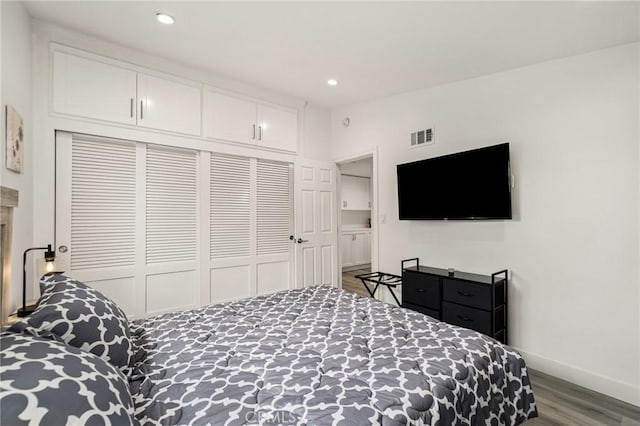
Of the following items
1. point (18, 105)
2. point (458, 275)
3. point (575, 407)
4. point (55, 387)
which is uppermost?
point (18, 105)

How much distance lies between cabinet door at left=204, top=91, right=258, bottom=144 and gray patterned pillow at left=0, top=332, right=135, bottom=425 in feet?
9.26

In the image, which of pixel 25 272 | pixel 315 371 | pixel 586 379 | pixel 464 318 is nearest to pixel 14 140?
pixel 25 272

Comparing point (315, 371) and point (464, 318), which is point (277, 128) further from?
point (315, 371)

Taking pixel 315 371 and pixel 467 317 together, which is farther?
pixel 467 317

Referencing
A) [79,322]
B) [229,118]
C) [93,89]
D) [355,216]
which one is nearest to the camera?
[79,322]

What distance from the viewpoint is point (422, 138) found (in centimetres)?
350

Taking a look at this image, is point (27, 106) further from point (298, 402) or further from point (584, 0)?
point (584, 0)

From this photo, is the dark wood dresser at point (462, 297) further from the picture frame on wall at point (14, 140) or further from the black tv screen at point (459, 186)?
the picture frame on wall at point (14, 140)

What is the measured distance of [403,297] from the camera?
3240 mm

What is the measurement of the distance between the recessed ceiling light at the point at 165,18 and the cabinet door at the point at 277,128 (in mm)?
1454

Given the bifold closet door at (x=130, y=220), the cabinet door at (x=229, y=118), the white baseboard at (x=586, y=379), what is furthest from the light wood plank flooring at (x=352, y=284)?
the cabinet door at (x=229, y=118)

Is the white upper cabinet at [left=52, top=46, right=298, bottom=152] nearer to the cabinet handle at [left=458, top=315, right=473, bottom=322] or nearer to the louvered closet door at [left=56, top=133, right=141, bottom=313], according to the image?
the louvered closet door at [left=56, top=133, right=141, bottom=313]

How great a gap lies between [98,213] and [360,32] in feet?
9.07

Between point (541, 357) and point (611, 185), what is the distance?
5.07 ft
